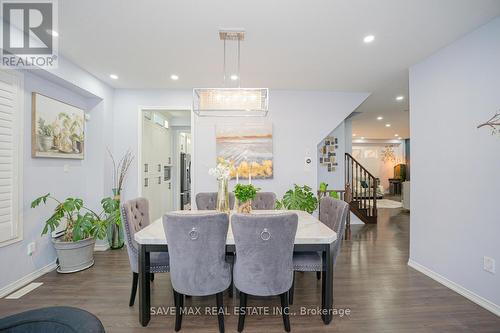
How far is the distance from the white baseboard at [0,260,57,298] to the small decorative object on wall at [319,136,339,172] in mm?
5130

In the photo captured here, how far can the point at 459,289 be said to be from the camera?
91.7 inches

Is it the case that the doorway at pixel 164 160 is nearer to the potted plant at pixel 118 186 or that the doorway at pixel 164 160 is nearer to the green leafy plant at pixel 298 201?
the potted plant at pixel 118 186

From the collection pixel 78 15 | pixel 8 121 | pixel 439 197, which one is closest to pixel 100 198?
pixel 8 121

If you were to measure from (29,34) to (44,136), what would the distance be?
1087 mm

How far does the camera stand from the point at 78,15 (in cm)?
197

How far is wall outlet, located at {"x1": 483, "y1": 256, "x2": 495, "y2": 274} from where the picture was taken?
6.72ft

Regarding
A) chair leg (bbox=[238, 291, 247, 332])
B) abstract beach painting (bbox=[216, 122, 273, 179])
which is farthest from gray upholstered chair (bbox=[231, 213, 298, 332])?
abstract beach painting (bbox=[216, 122, 273, 179])

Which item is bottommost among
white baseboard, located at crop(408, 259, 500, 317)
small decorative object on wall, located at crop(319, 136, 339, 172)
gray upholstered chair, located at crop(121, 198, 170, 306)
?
white baseboard, located at crop(408, 259, 500, 317)

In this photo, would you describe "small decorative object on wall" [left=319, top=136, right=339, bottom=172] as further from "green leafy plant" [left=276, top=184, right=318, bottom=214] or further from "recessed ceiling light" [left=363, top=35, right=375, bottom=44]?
"recessed ceiling light" [left=363, top=35, right=375, bottom=44]

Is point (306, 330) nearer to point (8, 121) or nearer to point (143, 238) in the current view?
point (143, 238)

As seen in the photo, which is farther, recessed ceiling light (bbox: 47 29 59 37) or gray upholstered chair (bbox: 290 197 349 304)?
recessed ceiling light (bbox: 47 29 59 37)

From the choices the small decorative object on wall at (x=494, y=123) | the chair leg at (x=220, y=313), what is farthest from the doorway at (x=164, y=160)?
the small decorative object on wall at (x=494, y=123)

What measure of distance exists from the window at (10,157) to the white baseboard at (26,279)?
0.46 meters

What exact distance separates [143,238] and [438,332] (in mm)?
2436
